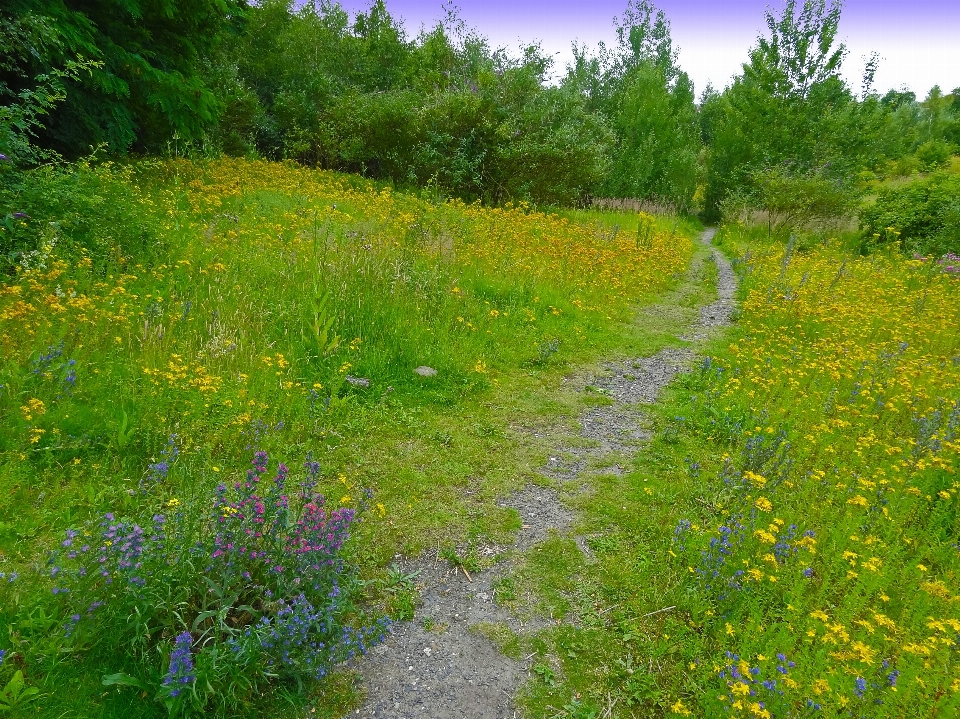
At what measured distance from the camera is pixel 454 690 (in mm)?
2729

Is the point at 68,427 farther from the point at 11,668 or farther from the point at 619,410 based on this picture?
the point at 619,410

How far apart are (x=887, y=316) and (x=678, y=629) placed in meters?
7.81

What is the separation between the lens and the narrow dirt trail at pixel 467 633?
2.66 meters

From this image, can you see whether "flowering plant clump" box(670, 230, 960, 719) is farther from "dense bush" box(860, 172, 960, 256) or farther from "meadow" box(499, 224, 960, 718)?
"dense bush" box(860, 172, 960, 256)

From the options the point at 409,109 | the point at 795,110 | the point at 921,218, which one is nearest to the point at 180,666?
the point at 409,109

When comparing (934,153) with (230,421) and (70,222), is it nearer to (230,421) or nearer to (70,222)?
(230,421)

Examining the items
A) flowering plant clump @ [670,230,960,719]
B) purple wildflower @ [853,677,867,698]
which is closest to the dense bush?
flowering plant clump @ [670,230,960,719]

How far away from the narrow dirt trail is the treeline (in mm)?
5787

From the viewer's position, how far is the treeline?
26.8ft

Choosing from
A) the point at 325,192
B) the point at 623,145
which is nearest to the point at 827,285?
the point at 325,192

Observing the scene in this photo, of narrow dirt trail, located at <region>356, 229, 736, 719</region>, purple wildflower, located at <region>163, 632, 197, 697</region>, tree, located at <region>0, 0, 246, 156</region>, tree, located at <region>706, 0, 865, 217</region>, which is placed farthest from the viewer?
tree, located at <region>706, 0, 865, 217</region>

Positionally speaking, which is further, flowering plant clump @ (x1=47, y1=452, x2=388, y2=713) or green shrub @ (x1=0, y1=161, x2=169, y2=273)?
green shrub @ (x1=0, y1=161, x2=169, y2=273)

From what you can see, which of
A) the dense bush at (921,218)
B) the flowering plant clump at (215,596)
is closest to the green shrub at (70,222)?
the flowering plant clump at (215,596)

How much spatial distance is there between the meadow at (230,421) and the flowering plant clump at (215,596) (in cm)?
1
